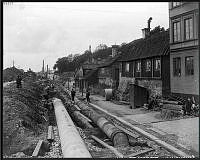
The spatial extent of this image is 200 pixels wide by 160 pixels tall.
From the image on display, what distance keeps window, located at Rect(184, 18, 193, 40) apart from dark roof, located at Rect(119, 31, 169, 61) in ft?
11.9

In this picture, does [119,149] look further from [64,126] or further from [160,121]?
[160,121]

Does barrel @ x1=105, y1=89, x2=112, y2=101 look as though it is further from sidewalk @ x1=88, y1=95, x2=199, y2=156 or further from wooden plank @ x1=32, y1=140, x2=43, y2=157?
wooden plank @ x1=32, y1=140, x2=43, y2=157

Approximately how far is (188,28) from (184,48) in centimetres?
162

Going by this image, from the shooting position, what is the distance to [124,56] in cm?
3894

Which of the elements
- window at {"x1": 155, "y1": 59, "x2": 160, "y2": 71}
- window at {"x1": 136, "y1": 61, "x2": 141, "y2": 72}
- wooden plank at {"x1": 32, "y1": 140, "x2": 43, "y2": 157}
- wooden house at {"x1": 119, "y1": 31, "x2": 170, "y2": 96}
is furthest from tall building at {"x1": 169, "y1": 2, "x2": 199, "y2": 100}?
wooden plank at {"x1": 32, "y1": 140, "x2": 43, "y2": 157}

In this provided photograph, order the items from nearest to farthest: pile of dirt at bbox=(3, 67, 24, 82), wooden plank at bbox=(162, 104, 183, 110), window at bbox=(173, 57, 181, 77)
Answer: wooden plank at bbox=(162, 104, 183, 110), window at bbox=(173, 57, 181, 77), pile of dirt at bbox=(3, 67, 24, 82)

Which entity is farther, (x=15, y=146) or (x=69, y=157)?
(x=15, y=146)

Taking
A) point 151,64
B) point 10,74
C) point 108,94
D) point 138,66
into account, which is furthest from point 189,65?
point 10,74

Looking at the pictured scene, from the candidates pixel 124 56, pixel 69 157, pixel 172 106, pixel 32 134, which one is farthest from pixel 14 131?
pixel 124 56

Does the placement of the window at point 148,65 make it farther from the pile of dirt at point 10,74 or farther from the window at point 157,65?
the pile of dirt at point 10,74

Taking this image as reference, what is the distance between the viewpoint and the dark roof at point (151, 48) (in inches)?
1090

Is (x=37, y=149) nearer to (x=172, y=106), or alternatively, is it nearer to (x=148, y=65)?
(x=172, y=106)

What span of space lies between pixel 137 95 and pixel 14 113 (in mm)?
14539

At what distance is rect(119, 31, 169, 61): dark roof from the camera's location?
27688 mm
